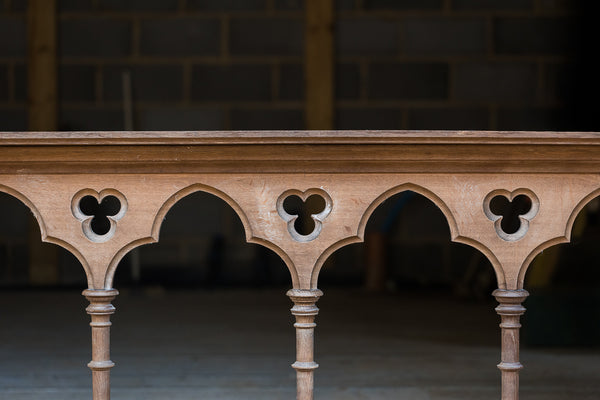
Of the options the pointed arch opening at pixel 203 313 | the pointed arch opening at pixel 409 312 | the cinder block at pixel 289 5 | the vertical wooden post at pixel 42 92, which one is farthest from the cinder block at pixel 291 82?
the vertical wooden post at pixel 42 92

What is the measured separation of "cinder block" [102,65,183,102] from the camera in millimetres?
5996

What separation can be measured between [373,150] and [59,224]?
67cm

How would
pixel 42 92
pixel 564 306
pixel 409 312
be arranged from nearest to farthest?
pixel 564 306
pixel 409 312
pixel 42 92

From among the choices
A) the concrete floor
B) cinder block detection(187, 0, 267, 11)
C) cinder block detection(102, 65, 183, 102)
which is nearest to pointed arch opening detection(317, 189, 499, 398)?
the concrete floor

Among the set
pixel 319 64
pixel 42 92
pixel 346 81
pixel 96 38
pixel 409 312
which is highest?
pixel 96 38

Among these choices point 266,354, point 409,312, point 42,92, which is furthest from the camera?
point 42,92

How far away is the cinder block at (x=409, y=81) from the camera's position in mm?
5992

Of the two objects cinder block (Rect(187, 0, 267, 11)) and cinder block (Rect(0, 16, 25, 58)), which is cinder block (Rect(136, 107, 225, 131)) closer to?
cinder block (Rect(187, 0, 267, 11))

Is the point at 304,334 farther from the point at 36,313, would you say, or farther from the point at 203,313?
the point at 36,313

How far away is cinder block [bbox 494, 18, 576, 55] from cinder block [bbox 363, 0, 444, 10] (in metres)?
0.48

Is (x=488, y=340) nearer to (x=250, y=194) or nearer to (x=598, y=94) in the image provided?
(x=250, y=194)

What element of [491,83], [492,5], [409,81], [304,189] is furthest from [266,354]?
[492,5]

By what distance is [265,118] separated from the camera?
19.7ft

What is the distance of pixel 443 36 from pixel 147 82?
7.19 ft
